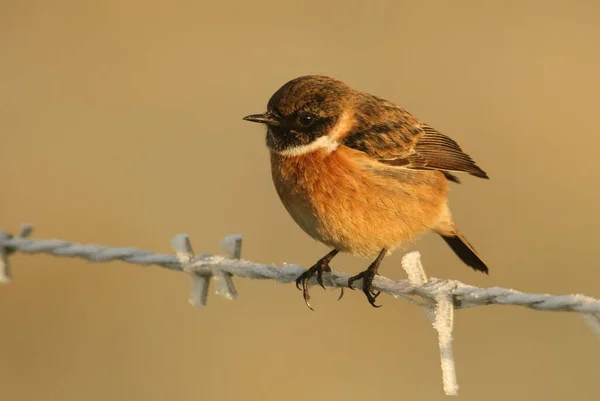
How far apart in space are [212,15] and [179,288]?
763 cm

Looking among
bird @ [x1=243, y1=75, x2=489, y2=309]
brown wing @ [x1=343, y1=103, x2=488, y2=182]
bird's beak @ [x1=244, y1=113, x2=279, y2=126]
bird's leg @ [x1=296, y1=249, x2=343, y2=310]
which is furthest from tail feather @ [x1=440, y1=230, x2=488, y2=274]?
bird's beak @ [x1=244, y1=113, x2=279, y2=126]

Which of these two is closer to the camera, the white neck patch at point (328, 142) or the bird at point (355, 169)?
the bird at point (355, 169)

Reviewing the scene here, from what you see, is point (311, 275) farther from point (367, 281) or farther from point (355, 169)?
point (355, 169)

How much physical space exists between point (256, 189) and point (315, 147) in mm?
4839

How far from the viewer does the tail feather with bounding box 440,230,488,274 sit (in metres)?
5.51

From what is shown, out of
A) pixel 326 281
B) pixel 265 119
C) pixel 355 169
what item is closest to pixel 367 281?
pixel 326 281

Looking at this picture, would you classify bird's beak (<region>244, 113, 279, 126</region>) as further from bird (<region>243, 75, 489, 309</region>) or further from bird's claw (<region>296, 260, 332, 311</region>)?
bird's claw (<region>296, 260, 332, 311</region>)

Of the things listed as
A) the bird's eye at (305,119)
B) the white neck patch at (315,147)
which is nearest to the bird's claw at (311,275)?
the white neck patch at (315,147)

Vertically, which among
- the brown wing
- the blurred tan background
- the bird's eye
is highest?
the bird's eye

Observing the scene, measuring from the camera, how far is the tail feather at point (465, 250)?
5.51 meters

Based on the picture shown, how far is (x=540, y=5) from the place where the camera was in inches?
553

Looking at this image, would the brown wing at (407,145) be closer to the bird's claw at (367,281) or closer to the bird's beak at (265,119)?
the bird's beak at (265,119)

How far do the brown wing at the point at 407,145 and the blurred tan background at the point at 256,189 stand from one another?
87.7 inches

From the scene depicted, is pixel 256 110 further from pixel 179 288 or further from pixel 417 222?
pixel 417 222
